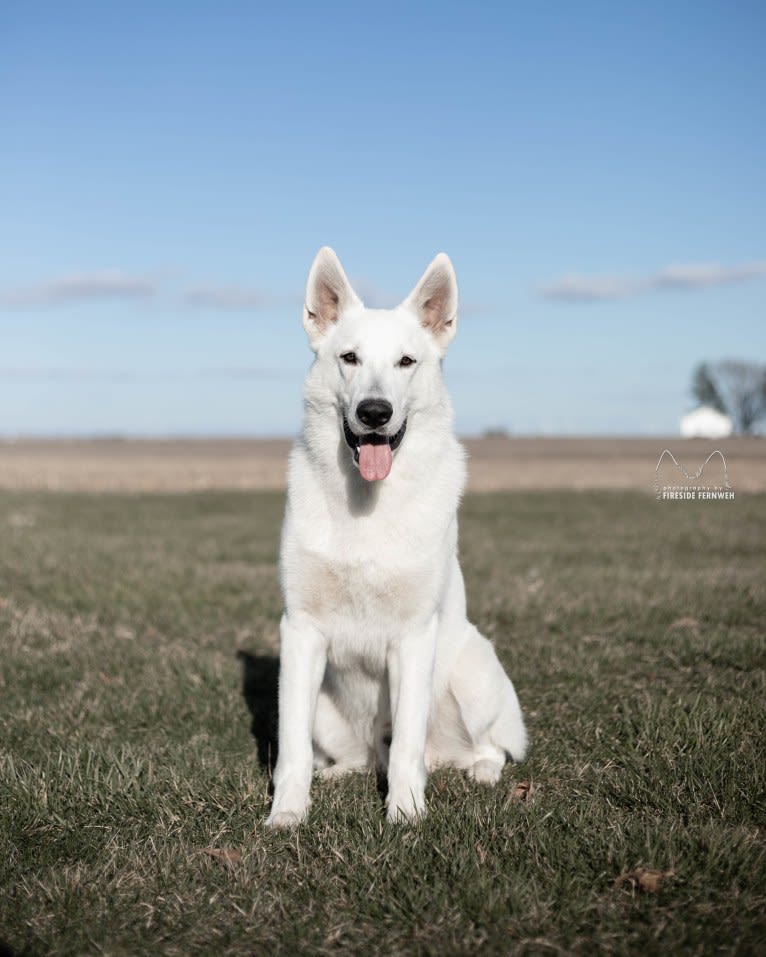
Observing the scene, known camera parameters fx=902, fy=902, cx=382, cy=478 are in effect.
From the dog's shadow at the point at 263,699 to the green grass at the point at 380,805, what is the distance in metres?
0.12

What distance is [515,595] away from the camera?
939 centimetres

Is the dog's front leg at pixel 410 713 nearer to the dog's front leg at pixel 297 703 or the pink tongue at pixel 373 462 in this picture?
the dog's front leg at pixel 297 703

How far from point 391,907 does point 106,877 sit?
110 centimetres

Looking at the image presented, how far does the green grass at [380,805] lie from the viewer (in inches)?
120

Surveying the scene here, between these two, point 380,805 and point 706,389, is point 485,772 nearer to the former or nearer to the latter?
point 380,805

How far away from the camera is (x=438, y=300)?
4.34 meters

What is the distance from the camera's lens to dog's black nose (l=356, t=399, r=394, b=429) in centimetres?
387

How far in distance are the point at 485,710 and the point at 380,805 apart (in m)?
0.76

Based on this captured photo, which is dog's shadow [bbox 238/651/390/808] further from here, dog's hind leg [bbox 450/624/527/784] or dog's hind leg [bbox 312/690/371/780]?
dog's hind leg [bbox 450/624/527/784]

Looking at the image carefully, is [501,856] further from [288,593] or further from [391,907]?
[288,593]

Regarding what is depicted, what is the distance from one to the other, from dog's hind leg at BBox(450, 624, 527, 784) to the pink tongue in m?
1.12

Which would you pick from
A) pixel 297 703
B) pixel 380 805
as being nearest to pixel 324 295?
pixel 297 703

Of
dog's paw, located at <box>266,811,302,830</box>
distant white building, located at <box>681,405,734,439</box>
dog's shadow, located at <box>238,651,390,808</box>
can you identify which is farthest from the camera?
distant white building, located at <box>681,405,734,439</box>

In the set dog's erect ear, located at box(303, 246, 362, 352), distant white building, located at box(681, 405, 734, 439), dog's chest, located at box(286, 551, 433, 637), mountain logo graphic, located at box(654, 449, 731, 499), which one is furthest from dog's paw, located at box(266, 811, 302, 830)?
distant white building, located at box(681, 405, 734, 439)
